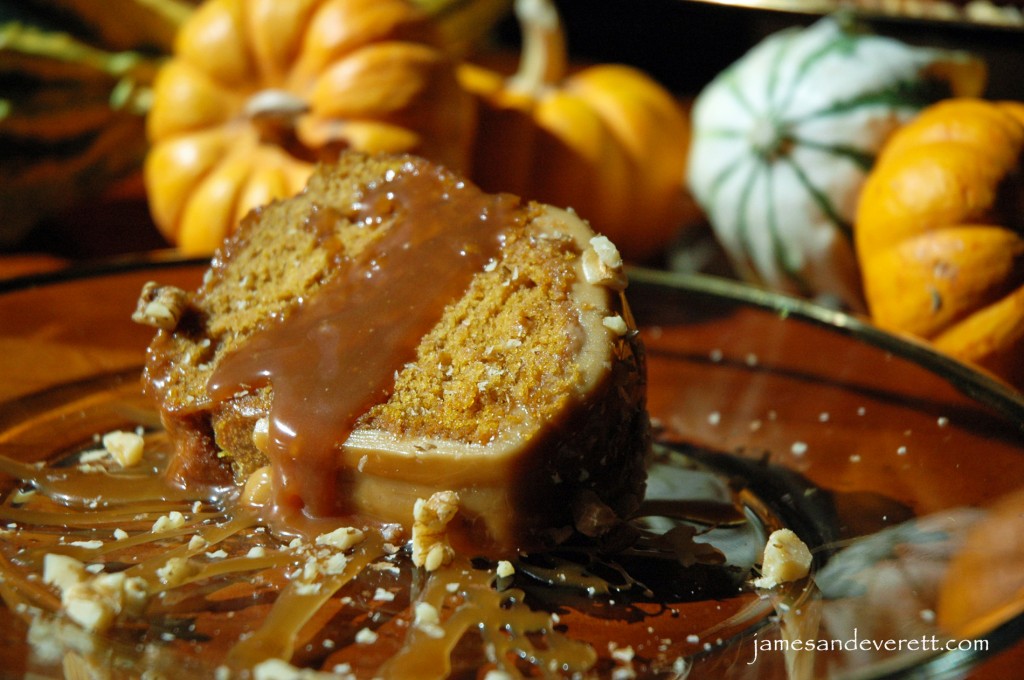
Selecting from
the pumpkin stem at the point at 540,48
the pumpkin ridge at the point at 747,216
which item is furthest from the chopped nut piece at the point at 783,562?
Answer: the pumpkin stem at the point at 540,48

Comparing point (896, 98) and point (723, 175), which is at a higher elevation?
point (896, 98)

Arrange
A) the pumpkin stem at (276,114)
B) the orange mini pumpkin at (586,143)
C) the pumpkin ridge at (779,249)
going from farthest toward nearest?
the orange mini pumpkin at (586,143) → the pumpkin ridge at (779,249) → the pumpkin stem at (276,114)

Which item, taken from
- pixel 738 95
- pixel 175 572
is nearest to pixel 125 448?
pixel 175 572

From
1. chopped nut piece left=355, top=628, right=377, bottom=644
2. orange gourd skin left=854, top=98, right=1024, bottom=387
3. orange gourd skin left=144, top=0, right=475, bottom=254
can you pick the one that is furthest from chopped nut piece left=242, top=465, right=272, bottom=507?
orange gourd skin left=854, top=98, right=1024, bottom=387

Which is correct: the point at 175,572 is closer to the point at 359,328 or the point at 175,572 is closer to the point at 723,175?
the point at 359,328

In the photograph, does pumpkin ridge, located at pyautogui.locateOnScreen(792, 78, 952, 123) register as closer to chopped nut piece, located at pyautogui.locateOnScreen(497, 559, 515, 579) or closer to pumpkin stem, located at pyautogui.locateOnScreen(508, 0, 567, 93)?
pumpkin stem, located at pyautogui.locateOnScreen(508, 0, 567, 93)

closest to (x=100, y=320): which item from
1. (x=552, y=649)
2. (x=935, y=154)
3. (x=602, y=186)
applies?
(x=552, y=649)

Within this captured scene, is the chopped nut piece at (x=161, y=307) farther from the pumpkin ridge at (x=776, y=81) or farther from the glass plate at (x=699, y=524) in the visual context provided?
the pumpkin ridge at (x=776, y=81)
